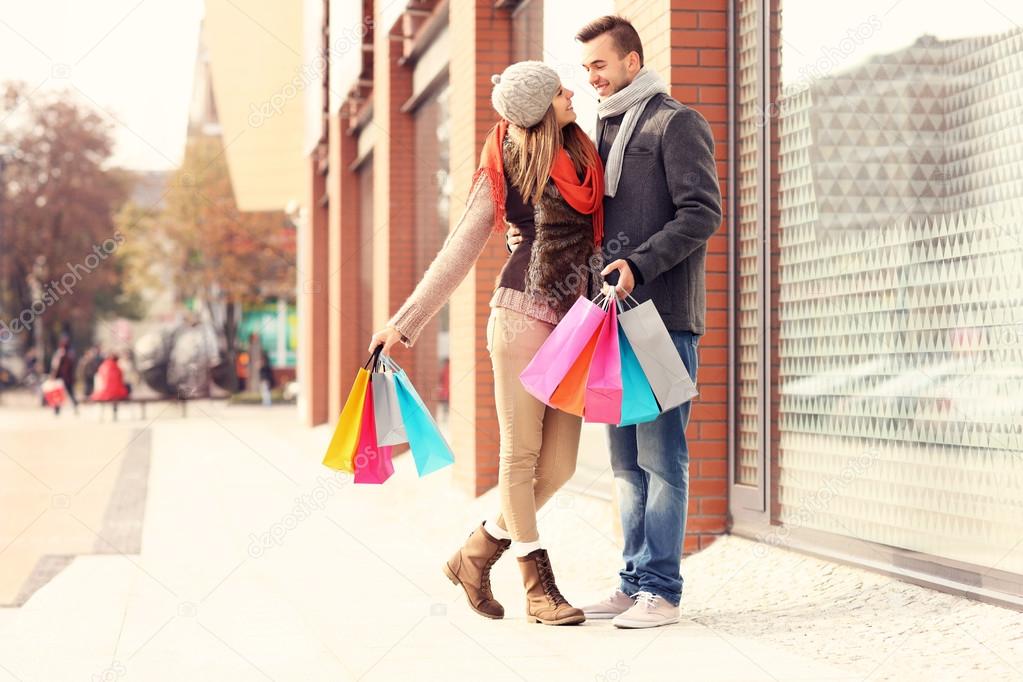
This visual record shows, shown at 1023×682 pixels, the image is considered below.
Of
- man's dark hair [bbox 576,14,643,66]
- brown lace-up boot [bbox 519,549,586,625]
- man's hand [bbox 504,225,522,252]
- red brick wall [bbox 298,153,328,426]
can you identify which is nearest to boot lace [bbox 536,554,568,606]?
brown lace-up boot [bbox 519,549,586,625]

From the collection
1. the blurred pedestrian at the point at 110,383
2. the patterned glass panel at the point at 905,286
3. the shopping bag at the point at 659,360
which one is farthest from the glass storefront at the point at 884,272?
the blurred pedestrian at the point at 110,383

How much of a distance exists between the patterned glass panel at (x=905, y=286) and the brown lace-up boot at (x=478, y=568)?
55.3 inches

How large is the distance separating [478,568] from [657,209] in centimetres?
139

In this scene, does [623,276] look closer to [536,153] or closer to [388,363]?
[536,153]

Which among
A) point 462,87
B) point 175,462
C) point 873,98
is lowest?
point 175,462

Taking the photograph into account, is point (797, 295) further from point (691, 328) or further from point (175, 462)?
point (175, 462)

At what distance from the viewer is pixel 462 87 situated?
9.38 metres

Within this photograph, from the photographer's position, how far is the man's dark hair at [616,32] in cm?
452

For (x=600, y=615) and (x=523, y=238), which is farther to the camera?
(x=600, y=615)

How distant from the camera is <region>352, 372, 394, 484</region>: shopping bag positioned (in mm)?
4496

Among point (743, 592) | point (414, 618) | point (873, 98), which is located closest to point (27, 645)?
point (414, 618)

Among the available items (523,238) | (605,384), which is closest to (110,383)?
(523,238)

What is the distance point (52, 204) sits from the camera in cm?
4891

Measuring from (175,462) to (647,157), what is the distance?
10725mm
